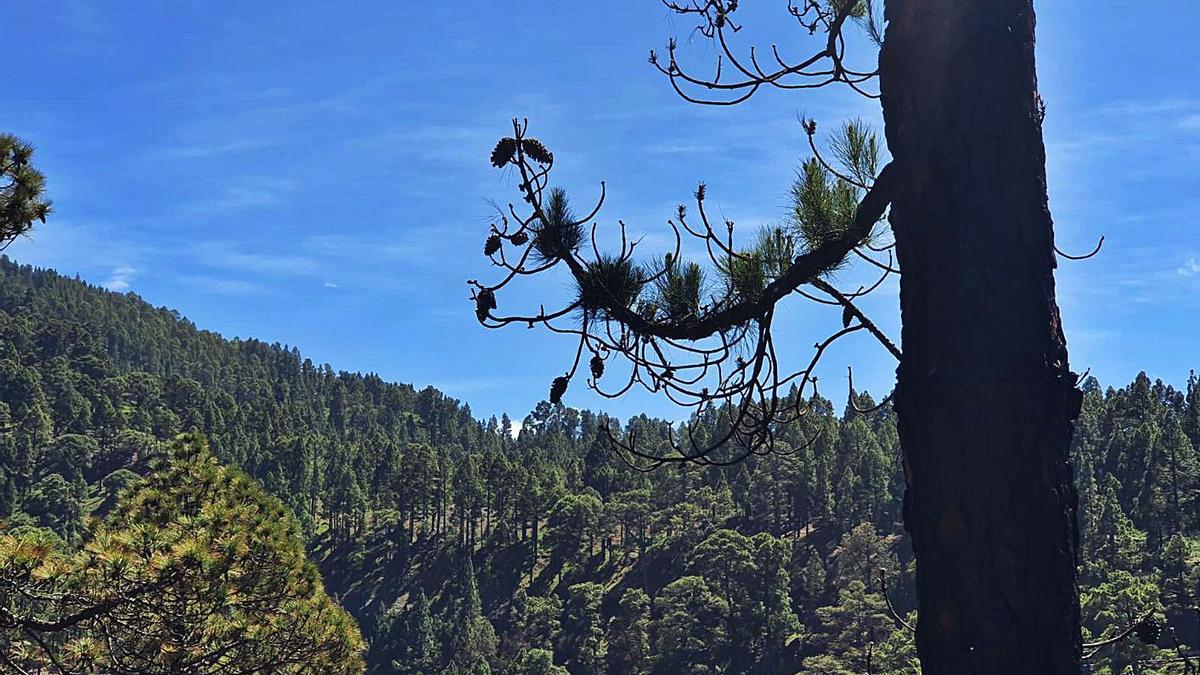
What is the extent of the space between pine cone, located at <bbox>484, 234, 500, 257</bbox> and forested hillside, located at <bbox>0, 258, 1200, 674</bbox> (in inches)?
880

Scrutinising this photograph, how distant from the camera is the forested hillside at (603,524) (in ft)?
162

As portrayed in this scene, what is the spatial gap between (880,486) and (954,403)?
2568 inches

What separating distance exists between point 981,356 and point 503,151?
1121mm

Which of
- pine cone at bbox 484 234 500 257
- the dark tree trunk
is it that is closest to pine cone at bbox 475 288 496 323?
pine cone at bbox 484 234 500 257

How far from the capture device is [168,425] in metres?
101

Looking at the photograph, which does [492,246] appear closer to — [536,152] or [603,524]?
[536,152]

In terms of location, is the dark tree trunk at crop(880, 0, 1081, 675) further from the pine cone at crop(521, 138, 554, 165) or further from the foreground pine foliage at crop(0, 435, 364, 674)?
the foreground pine foliage at crop(0, 435, 364, 674)

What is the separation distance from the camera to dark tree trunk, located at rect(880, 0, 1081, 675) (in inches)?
65.4

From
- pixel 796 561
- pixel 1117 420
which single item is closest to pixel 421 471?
pixel 796 561

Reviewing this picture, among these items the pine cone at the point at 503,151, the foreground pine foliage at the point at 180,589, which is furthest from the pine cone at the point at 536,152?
the foreground pine foliage at the point at 180,589

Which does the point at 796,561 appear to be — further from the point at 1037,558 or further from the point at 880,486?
the point at 1037,558

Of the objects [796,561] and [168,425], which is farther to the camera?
[168,425]

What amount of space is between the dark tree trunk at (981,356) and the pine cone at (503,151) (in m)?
0.84

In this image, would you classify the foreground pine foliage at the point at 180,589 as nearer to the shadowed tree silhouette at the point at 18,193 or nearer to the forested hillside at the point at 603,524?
the shadowed tree silhouette at the point at 18,193
